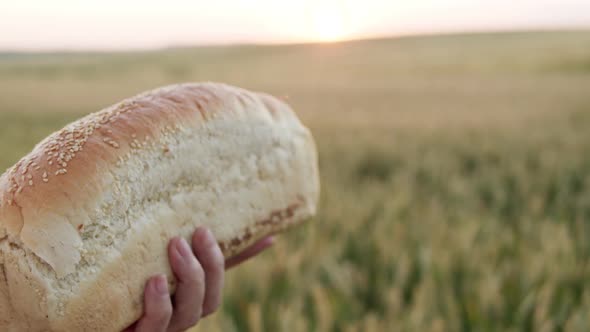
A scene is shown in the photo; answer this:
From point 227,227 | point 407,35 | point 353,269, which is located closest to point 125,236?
point 227,227

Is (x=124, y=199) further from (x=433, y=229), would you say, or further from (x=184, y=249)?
(x=433, y=229)

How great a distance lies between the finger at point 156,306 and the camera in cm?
115

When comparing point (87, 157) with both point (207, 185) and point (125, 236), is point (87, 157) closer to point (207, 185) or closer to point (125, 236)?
point (125, 236)

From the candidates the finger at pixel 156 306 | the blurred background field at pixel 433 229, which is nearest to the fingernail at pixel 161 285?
the finger at pixel 156 306

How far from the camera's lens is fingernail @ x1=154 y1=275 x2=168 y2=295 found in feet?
3.78

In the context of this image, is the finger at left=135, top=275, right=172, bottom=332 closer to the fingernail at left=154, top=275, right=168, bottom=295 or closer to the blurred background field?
the fingernail at left=154, top=275, right=168, bottom=295

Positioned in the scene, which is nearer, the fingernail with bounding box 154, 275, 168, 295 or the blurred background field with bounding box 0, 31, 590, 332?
the fingernail with bounding box 154, 275, 168, 295

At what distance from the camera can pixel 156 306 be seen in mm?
1156

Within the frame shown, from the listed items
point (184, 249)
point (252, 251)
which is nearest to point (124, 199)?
point (184, 249)

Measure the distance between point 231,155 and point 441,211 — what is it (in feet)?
9.80

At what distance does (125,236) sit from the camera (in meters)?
1.15

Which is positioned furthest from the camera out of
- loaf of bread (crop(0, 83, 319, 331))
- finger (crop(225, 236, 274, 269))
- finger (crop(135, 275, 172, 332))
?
finger (crop(225, 236, 274, 269))

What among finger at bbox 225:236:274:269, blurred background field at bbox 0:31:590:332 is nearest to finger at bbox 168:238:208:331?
finger at bbox 225:236:274:269

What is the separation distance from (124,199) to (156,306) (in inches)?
7.9
